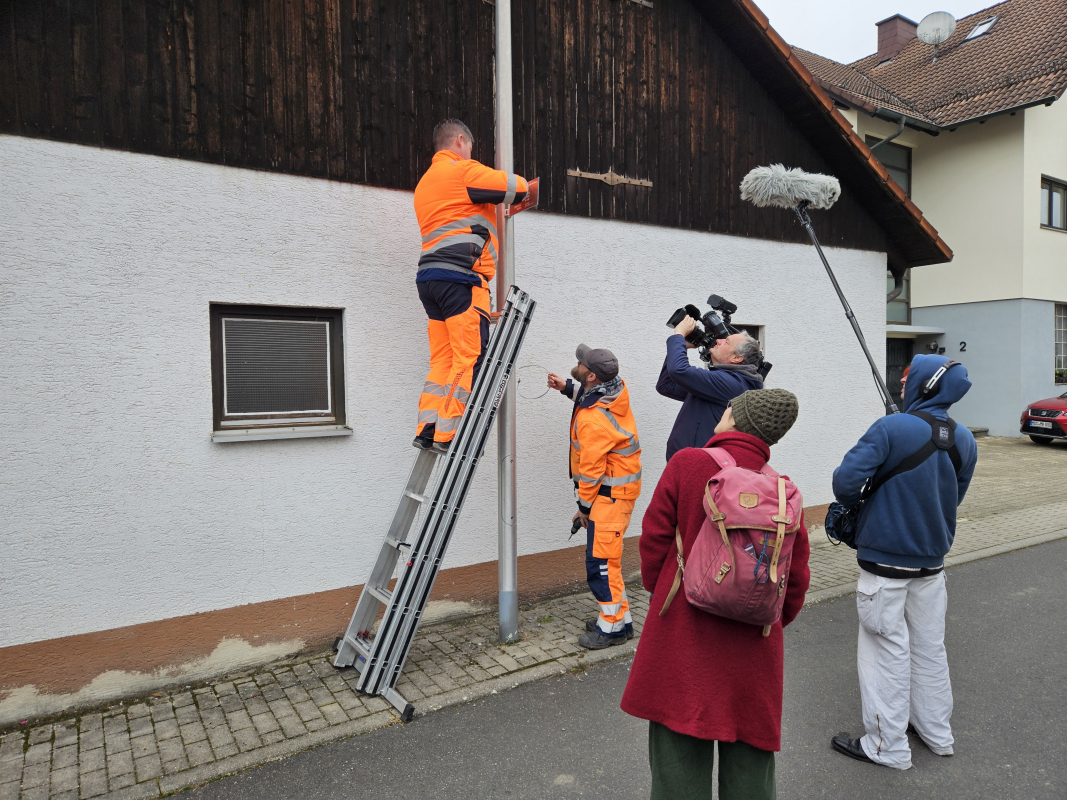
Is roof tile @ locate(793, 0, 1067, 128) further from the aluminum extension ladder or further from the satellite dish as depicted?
the aluminum extension ladder

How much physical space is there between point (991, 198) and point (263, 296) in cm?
1831

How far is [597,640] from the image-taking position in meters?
4.75

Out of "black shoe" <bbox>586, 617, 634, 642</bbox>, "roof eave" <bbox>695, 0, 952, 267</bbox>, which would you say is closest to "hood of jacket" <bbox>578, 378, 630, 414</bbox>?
"black shoe" <bbox>586, 617, 634, 642</bbox>

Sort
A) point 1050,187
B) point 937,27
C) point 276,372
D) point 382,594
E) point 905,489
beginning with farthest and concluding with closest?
point 937,27 < point 1050,187 < point 276,372 < point 382,594 < point 905,489

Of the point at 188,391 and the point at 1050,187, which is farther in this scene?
the point at 1050,187

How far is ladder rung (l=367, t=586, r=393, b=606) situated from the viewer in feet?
13.3

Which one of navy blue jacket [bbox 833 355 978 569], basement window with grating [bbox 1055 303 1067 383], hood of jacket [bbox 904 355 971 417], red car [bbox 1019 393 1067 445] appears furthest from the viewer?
basement window with grating [bbox 1055 303 1067 383]

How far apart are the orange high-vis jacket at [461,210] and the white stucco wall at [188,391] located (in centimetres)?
71

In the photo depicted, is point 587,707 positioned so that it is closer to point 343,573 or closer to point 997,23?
point 343,573

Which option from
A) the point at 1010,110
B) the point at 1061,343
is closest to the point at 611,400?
the point at 1010,110

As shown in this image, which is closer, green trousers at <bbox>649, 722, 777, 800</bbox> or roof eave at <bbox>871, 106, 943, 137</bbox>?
green trousers at <bbox>649, 722, 777, 800</bbox>

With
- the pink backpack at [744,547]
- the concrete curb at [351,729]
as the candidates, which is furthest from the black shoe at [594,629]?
the pink backpack at [744,547]

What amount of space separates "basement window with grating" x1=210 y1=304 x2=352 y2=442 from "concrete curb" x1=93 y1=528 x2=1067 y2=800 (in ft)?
5.86

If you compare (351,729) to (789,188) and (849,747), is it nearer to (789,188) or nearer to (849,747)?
(849,747)
